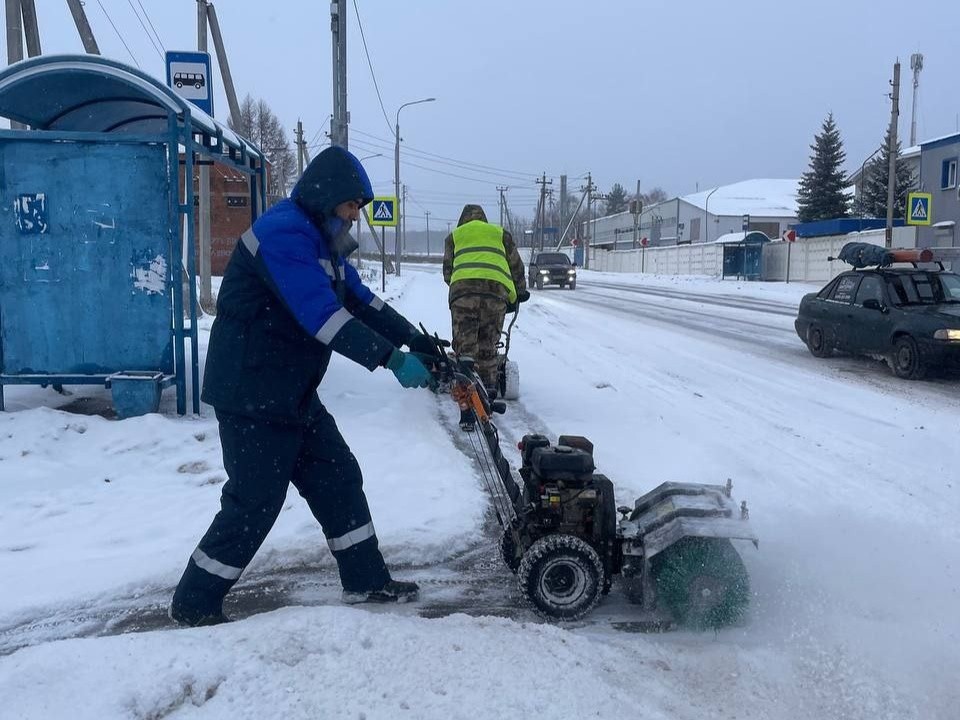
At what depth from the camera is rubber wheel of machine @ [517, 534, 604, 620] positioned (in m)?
3.44

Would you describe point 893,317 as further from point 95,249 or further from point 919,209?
point 919,209

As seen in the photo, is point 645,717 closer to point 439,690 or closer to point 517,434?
point 439,690

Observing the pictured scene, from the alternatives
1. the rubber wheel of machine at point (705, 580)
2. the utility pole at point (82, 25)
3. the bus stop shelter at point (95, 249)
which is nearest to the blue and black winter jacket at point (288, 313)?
the rubber wheel of machine at point (705, 580)

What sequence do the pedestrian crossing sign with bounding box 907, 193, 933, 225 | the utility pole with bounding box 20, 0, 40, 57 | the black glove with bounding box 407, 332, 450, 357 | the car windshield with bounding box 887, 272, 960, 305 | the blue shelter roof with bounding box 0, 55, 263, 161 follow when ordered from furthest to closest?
the pedestrian crossing sign with bounding box 907, 193, 933, 225 < the utility pole with bounding box 20, 0, 40, 57 < the car windshield with bounding box 887, 272, 960, 305 < the blue shelter roof with bounding box 0, 55, 263, 161 < the black glove with bounding box 407, 332, 450, 357

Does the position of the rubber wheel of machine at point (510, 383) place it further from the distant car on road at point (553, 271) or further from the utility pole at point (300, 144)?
the utility pole at point (300, 144)

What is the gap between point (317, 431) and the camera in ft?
11.6

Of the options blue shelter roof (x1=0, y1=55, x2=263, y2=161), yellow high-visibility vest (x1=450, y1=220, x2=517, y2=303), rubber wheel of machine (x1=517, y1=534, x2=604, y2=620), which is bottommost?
rubber wheel of machine (x1=517, y1=534, x2=604, y2=620)

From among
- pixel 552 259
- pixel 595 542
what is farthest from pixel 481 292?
pixel 552 259

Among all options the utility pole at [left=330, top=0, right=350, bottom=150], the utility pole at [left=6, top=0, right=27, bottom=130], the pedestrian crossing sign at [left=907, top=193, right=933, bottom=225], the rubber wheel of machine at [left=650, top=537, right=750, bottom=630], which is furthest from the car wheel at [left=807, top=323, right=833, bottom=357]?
the pedestrian crossing sign at [left=907, top=193, right=933, bottom=225]

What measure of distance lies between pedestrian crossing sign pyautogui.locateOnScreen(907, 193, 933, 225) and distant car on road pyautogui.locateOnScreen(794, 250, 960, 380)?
15.1 meters

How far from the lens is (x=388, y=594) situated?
369 centimetres

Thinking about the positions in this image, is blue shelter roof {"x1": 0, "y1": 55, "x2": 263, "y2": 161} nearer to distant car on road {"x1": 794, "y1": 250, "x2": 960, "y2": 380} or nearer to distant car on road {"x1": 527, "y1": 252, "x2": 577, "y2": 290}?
distant car on road {"x1": 794, "y1": 250, "x2": 960, "y2": 380}

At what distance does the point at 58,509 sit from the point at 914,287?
10.2m

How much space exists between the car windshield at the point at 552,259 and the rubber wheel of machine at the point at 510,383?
25501mm
